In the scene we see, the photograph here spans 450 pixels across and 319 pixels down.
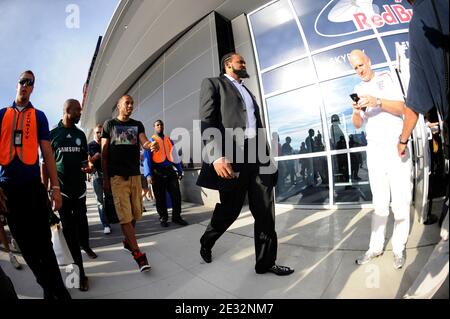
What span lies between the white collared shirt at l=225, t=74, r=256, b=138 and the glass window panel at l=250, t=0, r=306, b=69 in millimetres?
199

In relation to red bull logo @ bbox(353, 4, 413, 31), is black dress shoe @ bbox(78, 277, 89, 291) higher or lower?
lower

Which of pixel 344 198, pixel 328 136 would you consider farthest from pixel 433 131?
pixel 344 198

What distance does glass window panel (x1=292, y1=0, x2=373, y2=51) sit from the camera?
0.90 m

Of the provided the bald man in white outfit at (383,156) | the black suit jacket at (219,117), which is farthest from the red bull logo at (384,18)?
the black suit jacket at (219,117)

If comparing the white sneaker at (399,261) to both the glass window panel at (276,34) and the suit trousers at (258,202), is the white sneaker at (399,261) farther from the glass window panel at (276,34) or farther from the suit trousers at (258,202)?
the glass window panel at (276,34)

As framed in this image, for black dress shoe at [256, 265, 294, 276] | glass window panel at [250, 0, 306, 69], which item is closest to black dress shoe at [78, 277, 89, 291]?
black dress shoe at [256, 265, 294, 276]

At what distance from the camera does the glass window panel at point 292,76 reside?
0.99 metres

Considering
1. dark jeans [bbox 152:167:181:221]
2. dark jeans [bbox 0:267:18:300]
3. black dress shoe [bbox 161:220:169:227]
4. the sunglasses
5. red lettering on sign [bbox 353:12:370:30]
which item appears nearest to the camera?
dark jeans [bbox 0:267:18:300]

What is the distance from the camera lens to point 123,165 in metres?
1.26

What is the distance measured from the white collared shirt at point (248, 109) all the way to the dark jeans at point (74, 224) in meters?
1.13

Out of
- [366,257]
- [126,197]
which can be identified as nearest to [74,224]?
[126,197]

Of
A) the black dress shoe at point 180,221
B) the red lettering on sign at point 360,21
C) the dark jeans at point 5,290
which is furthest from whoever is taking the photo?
the black dress shoe at point 180,221

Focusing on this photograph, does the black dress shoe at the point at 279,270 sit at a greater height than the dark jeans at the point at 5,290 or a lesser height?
lesser

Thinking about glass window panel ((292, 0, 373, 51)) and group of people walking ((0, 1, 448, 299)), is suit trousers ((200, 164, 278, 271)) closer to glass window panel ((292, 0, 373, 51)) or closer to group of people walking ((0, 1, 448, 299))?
group of people walking ((0, 1, 448, 299))
